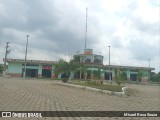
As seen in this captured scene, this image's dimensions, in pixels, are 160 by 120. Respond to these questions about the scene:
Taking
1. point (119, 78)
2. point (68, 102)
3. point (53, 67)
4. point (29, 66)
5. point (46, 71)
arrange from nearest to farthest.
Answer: point (68, 102) → point (119, 78) → point (53, 67) → point (29, 66) → point (46, 71)

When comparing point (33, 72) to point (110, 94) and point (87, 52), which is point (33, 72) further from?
point (110, 94)

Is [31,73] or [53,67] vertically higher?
[53,67]

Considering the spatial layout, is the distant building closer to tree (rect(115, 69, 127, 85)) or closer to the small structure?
the small structure

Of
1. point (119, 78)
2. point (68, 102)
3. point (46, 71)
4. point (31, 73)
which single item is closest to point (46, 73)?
point (46, 71)

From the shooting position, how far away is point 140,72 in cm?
6419

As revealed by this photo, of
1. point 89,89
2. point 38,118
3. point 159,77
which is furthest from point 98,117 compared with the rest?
point 159,77

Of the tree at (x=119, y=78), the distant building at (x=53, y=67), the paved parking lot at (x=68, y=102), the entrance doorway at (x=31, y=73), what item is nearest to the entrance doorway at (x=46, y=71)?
the distant building at (x=53, y=67)

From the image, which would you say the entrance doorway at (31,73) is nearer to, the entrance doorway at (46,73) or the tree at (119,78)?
the entrance doorway at (46,73)

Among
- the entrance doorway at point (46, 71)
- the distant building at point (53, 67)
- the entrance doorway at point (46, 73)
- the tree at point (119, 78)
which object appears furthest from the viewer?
the entrance doorway at point (46, 73)

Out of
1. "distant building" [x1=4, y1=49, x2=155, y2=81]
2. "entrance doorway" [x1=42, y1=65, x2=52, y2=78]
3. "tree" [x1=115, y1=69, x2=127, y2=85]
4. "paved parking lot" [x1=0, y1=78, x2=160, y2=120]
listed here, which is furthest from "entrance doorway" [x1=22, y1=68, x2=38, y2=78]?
"paved parking lot" [x1=0, y1=78, x2=160, y2=120]

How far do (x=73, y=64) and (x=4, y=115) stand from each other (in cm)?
2817

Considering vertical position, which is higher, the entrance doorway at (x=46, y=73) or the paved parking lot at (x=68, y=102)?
the entrance doorway at (x=46, y=73)

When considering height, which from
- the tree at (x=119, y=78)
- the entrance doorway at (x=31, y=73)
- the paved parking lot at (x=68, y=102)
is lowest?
the paved parking lot at (x=68, y=102)

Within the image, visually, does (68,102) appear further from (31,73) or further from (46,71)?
(31,73)
